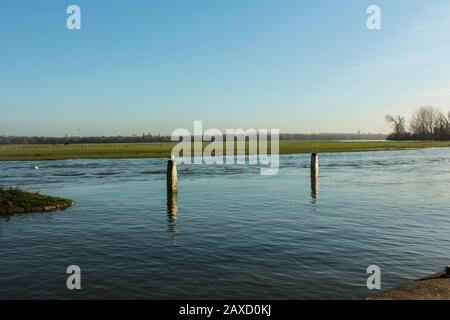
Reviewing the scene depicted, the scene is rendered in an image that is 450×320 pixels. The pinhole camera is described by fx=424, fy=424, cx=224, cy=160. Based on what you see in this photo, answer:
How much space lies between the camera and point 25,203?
27125 mm

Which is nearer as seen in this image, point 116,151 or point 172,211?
point 172,211

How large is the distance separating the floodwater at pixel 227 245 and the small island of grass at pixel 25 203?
1.29m

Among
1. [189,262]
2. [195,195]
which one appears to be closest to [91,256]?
[189,262]

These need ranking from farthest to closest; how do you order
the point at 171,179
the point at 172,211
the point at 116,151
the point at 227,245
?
1. the point at 116,151
2. the point at 171,179
3. the point at 172,211
4. the point at 227,245

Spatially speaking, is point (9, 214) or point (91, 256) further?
point (9, 214)

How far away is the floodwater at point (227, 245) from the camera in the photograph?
12.6 meters

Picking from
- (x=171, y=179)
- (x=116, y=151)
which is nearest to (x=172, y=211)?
(x=171, y=179)

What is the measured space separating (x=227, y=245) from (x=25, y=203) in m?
16.2

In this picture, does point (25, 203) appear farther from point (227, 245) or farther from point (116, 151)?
point (116, 151)

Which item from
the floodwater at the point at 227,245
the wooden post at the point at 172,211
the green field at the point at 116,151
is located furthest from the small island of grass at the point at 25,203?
the green field at the point at 116,151

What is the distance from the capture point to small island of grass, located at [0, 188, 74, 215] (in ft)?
86.4
